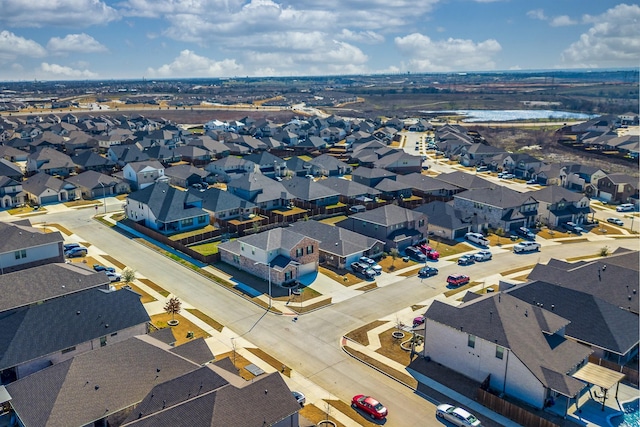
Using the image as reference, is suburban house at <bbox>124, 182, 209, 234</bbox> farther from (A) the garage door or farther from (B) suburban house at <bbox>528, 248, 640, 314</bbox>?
(B) suburban house at <bbox>528, 248, 640, 314</bbox>

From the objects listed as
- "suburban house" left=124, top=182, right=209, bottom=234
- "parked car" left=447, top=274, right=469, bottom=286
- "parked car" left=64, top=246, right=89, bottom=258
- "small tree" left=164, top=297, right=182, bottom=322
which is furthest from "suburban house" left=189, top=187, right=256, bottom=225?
"parked car" left=447, top=274, right=469, bottom=286

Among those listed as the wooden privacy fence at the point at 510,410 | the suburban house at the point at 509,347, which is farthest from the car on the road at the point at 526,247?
the wooden privacy fence at the point at 510,410

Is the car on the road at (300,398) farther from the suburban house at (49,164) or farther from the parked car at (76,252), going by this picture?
the suburban house at (49,164)

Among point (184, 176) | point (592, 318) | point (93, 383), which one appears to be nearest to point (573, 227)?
point (592, 318)

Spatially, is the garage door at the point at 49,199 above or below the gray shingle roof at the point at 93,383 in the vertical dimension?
below

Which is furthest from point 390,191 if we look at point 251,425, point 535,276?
point 251,425

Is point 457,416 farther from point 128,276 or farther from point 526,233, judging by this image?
point 526,233

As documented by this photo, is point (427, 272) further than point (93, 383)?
Yes
